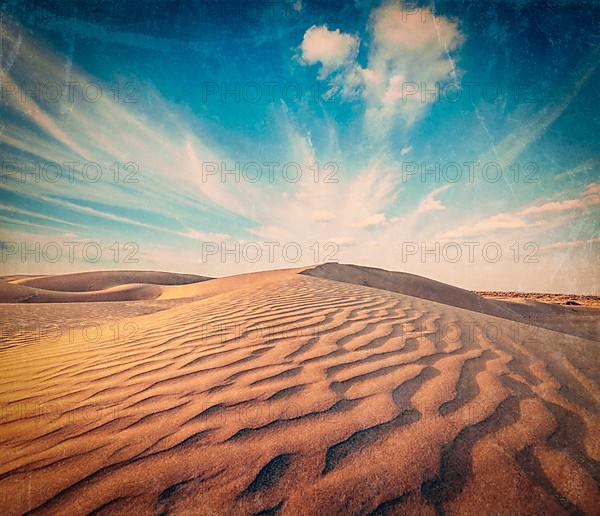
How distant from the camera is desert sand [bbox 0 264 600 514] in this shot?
3.59 ft

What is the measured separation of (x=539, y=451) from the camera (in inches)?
50.0

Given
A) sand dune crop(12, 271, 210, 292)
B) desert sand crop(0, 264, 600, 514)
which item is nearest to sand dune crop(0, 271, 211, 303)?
sand dune crop(12, 271, 210, 292)

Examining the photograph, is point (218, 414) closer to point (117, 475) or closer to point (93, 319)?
point (117, 475)

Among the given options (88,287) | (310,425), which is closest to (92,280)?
(88,287)

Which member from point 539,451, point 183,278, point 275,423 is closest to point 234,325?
point 275,423

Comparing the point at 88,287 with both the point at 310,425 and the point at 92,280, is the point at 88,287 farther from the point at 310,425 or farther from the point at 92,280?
the point at 310,425

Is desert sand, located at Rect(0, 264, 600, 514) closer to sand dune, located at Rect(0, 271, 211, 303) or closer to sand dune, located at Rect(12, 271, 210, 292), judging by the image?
sand dune, located at Rect(0, 271, 211, 303)

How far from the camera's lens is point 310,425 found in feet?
4.70

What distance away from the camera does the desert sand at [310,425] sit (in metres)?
1.09

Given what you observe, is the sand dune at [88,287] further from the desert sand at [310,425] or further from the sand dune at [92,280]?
the desert sand at [310,425]

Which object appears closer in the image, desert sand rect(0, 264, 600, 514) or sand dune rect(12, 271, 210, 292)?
desert sand rect(0, 264, 600, 514)

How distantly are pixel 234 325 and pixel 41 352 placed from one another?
2.74m

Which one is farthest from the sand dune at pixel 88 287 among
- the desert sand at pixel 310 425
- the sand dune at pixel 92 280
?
the desert sand at pixel 310 425

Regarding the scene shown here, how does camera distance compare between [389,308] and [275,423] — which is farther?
[389,308]
